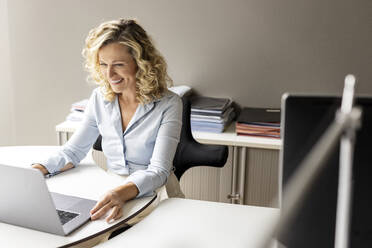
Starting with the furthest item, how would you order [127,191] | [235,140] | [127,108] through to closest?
1. [235,140]
2. [127,108]
3. [127,191]

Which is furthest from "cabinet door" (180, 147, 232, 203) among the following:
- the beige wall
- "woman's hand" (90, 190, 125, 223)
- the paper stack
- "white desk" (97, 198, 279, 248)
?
"woman's hand" (90, 190, 125, 223)

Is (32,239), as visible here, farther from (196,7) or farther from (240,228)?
(196,7)

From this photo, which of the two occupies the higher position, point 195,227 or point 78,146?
point 78,146

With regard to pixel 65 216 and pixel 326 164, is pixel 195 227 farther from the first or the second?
pixel 326 164

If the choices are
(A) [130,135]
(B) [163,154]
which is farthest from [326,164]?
(A) [130,135]

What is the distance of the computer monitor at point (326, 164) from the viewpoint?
711 millimetres

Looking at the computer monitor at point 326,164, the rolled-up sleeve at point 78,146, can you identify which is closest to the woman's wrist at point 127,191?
the rolled-up sleeve at point 78,146

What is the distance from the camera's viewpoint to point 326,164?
71cm

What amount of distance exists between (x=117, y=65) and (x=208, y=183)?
1.13 metres

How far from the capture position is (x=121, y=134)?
1.81 meters

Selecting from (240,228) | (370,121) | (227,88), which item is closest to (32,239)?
(240,228)

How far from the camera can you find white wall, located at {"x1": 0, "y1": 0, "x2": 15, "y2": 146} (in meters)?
2.95

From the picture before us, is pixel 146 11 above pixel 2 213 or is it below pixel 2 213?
above

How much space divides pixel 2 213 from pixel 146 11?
70.9 inches
